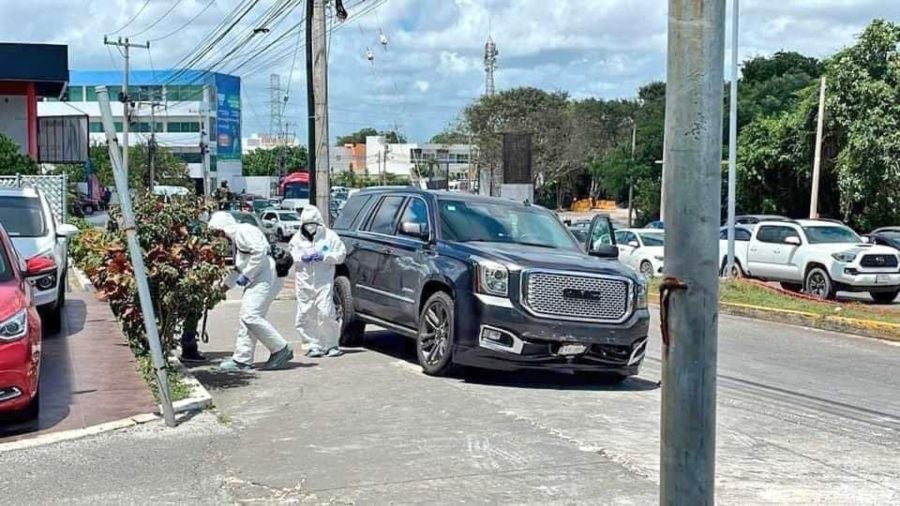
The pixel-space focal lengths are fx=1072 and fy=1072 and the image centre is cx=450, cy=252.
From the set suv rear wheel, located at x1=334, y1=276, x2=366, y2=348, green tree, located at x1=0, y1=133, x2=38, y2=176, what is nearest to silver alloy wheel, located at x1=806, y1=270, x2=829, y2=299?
suv rear wheel, located at x1=334, y1=276, x2=366, y2=348

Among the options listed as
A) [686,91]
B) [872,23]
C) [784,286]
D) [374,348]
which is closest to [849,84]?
[872,23]

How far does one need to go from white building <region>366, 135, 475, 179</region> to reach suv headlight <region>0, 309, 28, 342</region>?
8843 centimetres

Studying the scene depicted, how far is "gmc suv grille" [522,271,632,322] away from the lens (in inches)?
399

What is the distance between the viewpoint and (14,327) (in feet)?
25.6

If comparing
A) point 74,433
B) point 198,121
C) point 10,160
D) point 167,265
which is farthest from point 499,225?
point 198,121

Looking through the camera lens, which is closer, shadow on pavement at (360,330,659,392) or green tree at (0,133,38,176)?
shadow on pavement at (360,330,659,392)

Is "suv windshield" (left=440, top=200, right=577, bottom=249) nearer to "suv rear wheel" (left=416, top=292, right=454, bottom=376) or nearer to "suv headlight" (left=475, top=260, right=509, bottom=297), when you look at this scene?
"suv rear wheel" (left=416, top=292, right=454, bottom=376)

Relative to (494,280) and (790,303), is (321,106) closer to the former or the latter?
(790,303)

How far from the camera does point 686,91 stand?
295 centimetres

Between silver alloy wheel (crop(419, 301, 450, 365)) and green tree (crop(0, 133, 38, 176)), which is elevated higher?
green tree (crop(0, 133, 38, 176))

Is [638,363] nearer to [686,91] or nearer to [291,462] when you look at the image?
[291,462]

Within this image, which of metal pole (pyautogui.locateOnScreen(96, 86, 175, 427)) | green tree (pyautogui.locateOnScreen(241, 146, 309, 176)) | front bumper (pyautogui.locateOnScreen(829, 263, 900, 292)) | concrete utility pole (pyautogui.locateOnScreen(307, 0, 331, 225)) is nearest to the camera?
metal pole (pyautogui.locateOnScreen(96, 86, 175, 427))

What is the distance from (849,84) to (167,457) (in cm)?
3647

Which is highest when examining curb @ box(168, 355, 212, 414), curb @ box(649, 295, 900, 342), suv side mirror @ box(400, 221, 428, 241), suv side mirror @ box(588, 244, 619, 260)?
suv side mirror @ box(400, 221, 428, 241)
